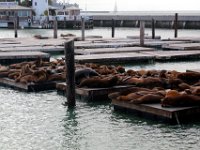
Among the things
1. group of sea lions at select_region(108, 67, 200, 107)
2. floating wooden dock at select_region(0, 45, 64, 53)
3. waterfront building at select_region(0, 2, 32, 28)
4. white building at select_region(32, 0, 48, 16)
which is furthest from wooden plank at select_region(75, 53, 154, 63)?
white building at select_region(32, 0, 48, 16)

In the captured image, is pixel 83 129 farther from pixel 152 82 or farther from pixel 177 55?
pixel 177 55

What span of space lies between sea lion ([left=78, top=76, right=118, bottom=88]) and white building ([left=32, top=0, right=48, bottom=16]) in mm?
54419

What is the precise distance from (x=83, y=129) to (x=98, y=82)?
9.96 feet

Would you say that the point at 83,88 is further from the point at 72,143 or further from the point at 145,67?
the point at 145,67

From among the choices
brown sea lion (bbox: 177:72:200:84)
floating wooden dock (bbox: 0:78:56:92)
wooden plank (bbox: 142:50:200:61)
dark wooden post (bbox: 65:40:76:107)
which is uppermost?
dark wooden post (bbox: 65:40:76:107)

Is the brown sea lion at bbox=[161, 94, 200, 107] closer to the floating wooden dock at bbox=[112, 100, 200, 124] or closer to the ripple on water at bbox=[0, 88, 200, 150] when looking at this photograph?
the floating wooden dock at bbox=[112, 100, 200, 124]

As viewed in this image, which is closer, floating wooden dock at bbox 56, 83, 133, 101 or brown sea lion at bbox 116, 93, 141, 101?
brown sea lion at bbox 116, 93, 141, 101

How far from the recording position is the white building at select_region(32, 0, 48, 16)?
222 ft

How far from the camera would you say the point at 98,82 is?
14.5 metres

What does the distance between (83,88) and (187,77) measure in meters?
3.09

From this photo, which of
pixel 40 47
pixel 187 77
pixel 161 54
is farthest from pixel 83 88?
pixel 40 47

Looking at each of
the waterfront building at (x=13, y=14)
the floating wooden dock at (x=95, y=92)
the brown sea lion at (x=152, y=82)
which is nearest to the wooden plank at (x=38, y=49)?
the floating wooden dock at (x=95, y=92)

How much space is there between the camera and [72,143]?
34.7ft

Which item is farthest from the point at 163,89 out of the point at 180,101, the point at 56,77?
the point at 56,77
